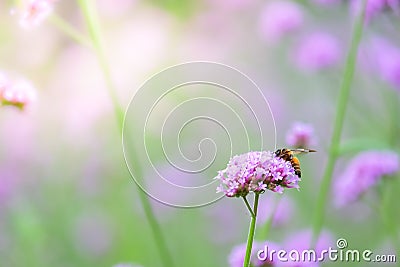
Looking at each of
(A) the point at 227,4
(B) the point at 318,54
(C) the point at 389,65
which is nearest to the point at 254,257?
(C) the point at 389,65

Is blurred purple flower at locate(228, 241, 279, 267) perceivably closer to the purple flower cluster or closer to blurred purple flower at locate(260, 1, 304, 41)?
the purple flower cluster

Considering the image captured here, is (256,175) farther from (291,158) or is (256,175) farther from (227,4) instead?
(227,4)

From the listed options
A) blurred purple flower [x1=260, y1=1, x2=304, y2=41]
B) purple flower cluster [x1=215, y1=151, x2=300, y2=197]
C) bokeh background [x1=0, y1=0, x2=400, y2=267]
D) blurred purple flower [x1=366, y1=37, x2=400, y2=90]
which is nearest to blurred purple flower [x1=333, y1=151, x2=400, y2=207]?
bokeh background [x1=0, y1=0, x2=400, y2=267]

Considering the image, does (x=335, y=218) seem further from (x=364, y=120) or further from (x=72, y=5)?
(x=72, y=5)

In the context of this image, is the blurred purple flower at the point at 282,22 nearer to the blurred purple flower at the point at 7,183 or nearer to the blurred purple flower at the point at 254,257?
the blurred purple flower at the point at 7,183

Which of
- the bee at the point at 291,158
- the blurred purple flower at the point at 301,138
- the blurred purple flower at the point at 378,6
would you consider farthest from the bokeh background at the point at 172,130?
the bee at the point at 291,158
